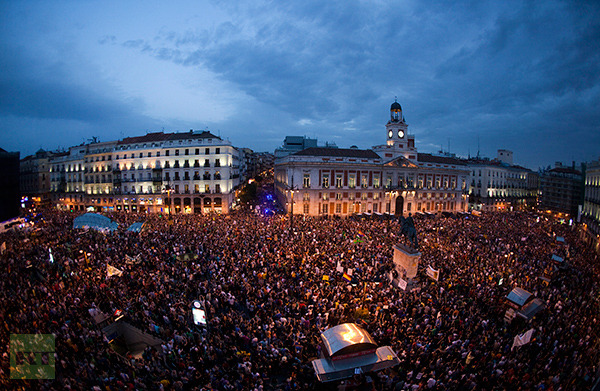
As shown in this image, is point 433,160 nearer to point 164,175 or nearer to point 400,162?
point 400,162

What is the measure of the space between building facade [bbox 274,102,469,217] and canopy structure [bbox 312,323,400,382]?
3033cm

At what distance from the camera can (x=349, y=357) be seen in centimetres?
859

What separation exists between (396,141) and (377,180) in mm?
7860

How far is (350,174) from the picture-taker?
142ft

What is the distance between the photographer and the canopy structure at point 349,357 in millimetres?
8352

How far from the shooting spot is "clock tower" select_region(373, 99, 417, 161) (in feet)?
153

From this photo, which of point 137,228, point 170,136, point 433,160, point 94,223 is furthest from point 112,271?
point 433,160

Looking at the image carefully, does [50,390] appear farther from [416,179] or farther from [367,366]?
[416,179]

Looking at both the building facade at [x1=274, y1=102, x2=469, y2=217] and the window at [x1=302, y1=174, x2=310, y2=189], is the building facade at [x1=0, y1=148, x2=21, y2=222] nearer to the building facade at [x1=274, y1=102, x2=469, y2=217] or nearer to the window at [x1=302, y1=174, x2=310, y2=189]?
the building facade at [x1=274, y1=102, x2=469, y2=217]

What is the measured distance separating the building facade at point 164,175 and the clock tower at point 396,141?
85.5ft

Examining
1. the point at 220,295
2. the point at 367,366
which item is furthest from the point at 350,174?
the point at 367,366

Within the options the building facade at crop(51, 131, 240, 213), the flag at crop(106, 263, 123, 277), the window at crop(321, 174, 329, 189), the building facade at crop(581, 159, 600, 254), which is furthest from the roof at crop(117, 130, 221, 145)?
the building facade at crop(581, 159, 600, 254)

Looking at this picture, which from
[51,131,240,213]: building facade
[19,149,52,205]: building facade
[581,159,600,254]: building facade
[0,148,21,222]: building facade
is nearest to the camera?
[0,148,21,222]: building facade

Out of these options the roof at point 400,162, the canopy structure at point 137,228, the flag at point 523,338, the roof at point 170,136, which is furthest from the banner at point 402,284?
the roof at point 170,136
